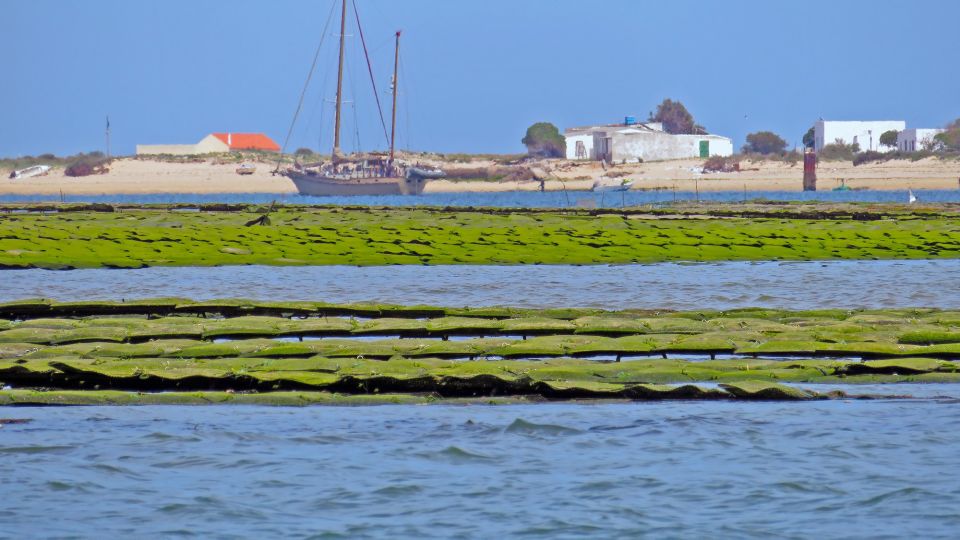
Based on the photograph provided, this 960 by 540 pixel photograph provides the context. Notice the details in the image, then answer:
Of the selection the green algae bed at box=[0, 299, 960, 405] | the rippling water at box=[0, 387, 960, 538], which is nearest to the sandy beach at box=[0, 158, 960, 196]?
the green algae bed at box=[0, 299, 960, 405]

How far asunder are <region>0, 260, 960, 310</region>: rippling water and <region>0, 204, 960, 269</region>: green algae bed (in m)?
0.90

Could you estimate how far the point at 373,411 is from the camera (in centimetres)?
1647

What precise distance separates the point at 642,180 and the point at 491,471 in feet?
547

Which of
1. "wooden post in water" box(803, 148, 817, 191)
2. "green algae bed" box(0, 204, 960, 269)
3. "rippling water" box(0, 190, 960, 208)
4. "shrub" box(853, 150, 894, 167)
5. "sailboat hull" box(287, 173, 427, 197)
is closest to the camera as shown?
"green algae bed" box(0, 204, 960, 269)

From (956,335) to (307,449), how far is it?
380 inches

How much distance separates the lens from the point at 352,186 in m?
154

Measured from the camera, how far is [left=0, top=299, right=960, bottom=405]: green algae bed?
16875 millimetres

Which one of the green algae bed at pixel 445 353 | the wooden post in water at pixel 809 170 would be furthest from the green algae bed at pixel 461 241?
the wooden post in water at pixel 809 170

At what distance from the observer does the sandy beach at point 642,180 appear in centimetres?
17112

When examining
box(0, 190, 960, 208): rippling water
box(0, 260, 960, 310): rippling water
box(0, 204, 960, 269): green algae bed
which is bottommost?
box(0, 190, 960, 208): rippling water

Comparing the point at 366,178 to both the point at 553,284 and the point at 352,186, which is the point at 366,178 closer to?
the point at 352,186

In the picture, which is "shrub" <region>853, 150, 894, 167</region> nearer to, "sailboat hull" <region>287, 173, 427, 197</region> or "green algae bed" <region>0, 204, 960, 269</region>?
"sailboat hull" <region>287, 173, 427, 197</region>

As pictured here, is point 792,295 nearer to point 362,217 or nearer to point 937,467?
point 937,467

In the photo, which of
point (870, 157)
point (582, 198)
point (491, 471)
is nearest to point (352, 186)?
point (582, 198)
